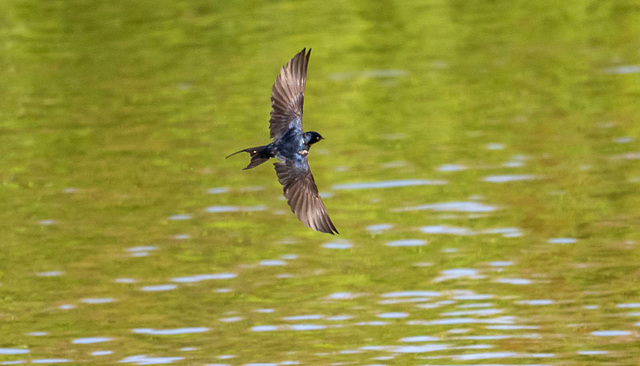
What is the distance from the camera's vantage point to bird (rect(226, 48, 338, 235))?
26.6ft

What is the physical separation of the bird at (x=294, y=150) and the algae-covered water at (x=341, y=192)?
188 cm

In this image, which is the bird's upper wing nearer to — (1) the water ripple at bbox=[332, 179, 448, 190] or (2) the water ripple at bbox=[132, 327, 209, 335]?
(2) the water ripple at bbox=[132, 327, 209, 335]

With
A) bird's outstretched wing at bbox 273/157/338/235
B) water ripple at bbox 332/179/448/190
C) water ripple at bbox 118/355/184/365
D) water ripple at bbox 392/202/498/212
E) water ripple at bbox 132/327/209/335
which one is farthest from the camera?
water ripple at bbox 332/179/448/190

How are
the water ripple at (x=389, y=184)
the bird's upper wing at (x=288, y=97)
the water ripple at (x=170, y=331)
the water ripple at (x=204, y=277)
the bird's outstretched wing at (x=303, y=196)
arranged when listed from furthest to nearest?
the water ripple at (x=389, y=184), the water ripple at (x=204, y=277), the water ripple at (x=170, y=331), the bird's upper wing at (x=288, y=97), the bird's outstretched wing at (x=303, y=196)

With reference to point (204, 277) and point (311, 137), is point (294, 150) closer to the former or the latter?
point (311, 137)

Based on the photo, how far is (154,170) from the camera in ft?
51.5

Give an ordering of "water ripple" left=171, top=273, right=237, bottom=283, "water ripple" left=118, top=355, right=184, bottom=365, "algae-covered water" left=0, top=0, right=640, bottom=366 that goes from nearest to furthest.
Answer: "water ripple" left=118, top=355, right=184, bottom=365 → "algae-covered water" left=0, top=0, right=640, bottom=366 → "water ripple" left=171, top=273, right=237, bottom=283

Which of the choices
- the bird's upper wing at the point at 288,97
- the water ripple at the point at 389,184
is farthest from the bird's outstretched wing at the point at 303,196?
the water ripple at the point at 389,184

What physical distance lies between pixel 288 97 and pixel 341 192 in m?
5.54

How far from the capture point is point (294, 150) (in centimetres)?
847

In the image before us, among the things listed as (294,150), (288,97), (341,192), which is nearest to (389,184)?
(341,192)

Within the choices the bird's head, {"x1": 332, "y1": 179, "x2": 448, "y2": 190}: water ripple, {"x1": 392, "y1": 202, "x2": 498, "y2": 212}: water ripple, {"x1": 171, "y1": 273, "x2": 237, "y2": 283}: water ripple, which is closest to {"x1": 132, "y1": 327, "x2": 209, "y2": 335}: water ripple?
{"x1": 171, "y1": 273, "x2": 237, "y2": 283}: water ripple

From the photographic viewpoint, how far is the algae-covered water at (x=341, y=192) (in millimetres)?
10508

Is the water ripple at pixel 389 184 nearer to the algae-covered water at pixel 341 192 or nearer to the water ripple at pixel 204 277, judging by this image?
the algae-covered water at pixel 341 192
